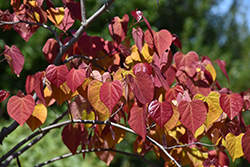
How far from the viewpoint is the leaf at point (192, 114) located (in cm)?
77

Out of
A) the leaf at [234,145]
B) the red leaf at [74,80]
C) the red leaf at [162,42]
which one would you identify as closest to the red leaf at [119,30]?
the red leaf at [162,42]

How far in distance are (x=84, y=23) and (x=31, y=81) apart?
31cm

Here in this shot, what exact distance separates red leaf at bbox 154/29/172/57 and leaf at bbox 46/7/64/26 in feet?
1.32

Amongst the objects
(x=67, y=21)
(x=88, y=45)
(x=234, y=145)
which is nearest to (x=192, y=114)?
(x=234, y=145)

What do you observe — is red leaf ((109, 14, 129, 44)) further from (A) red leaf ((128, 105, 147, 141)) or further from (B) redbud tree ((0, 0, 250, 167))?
(A) red leaf ((128, 105, 147, 141))

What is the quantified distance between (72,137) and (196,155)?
21.0 inches

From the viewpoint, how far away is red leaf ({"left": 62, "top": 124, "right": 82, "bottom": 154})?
967mm

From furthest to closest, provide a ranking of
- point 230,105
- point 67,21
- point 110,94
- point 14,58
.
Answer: point 67,21, point 14,58, point 230,105, point 110,94

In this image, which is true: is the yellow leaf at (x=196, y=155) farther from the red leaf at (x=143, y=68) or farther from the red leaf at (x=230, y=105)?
the red leaf at (x=143, y=68)

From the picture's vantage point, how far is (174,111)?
83 cm

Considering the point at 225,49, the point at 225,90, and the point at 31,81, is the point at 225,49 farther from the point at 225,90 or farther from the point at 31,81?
the point at 31,81

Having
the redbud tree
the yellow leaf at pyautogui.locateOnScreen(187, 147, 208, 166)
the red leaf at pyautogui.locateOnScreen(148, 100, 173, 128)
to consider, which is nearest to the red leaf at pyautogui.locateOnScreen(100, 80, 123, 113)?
the redbud tree

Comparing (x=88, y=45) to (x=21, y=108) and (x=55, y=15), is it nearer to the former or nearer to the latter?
(x=55, y=15)

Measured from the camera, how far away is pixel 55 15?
1.03 m
